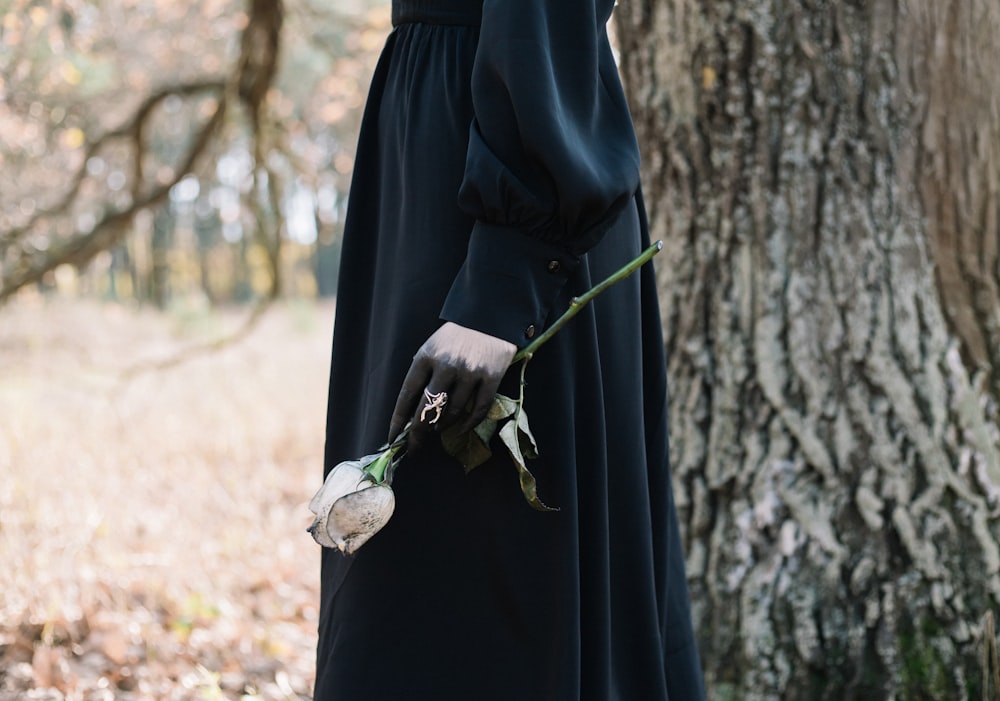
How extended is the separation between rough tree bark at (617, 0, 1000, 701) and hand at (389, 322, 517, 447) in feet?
4.05

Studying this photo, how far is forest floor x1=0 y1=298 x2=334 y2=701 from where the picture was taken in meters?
2.77

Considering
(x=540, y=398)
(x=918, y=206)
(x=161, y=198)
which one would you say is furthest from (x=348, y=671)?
(x=161, y=198)

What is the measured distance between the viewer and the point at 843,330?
7.28ft

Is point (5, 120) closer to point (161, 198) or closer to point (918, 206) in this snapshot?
point (161, 198)

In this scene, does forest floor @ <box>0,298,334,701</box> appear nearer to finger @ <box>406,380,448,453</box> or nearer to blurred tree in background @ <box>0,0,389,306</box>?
blurred tree in background @ <box>0,0,389,306</box>

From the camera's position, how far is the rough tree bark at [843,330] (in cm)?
217

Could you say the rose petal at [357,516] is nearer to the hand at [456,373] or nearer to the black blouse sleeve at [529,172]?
the hand at [456,373]

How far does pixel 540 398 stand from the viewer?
1.33 metres

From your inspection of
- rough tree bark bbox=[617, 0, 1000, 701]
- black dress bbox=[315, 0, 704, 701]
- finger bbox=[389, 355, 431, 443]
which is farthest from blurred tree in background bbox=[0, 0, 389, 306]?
finger bbox=[389, 355, 431, 443]

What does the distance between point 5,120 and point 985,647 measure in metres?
4.74

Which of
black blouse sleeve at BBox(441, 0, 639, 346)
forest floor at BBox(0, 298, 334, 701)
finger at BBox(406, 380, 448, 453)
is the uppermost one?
black blouse sleeve at BBox(441, 0, 639, 346)

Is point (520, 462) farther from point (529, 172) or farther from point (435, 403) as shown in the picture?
point (529, 172)

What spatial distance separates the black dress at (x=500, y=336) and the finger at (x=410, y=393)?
7 centimetres

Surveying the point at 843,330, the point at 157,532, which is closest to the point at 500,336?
the point at 843,330
